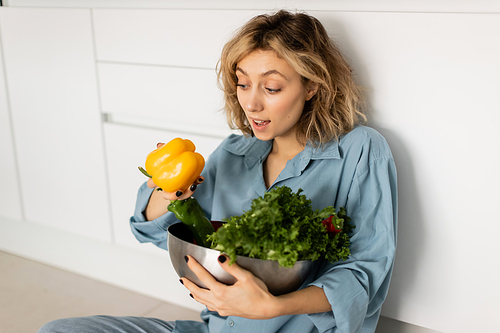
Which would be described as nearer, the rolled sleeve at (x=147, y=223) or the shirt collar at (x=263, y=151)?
the shirt collar at (x=263, y=151)

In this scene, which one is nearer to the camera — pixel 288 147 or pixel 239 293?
pixel 239 293

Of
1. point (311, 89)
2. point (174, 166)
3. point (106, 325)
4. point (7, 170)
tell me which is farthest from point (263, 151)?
point (7, 170)

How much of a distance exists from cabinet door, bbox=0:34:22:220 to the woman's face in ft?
4.03

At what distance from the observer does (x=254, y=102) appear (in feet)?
3.28

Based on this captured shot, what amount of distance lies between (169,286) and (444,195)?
1107mm

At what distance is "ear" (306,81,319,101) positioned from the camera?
1.06m

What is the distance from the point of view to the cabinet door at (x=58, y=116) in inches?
64.3

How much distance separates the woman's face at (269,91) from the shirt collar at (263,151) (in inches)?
3.5

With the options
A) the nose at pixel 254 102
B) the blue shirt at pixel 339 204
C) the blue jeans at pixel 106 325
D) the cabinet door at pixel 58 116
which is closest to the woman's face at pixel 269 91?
the nose at pixel 254 102

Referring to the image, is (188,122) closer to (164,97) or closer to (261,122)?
(164,97)

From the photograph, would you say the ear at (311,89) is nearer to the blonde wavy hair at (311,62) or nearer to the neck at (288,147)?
the blonde wavy hair at (311,62)

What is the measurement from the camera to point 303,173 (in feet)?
3.57

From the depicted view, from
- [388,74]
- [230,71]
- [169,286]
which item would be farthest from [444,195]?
[169,286]

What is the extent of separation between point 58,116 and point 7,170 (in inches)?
16.2
